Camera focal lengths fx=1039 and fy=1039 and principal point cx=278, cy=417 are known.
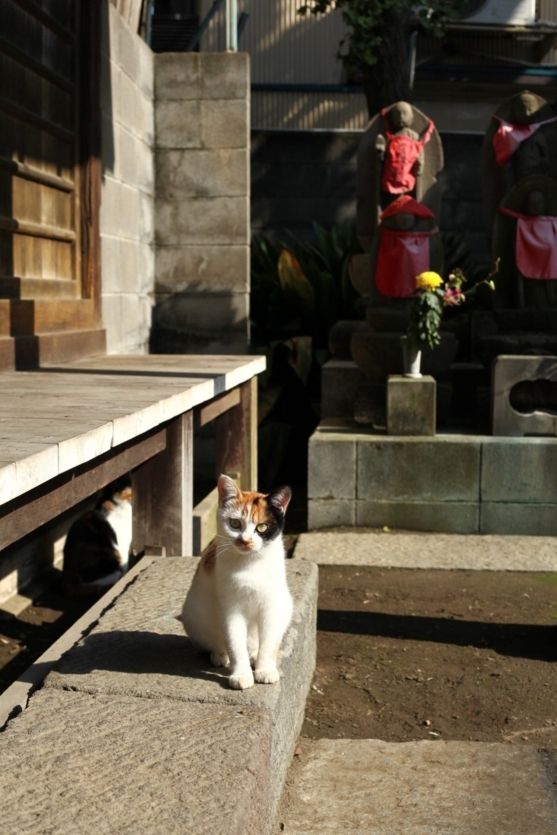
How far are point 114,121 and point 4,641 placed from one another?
3509 mm

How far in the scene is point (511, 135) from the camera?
746 centimetres

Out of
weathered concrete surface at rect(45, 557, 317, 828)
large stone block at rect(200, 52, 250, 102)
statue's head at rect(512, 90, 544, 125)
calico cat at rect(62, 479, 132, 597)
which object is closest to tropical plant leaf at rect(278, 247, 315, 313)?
large stone block at rect(200, 52, 250, 102)

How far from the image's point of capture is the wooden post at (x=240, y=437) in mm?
6715

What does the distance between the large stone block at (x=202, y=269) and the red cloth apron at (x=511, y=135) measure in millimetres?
1976

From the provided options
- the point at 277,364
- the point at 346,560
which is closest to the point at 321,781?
the point at 346,560

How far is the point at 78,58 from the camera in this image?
6.09m

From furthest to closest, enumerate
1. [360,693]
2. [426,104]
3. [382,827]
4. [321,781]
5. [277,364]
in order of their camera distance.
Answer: [426,104], [277,364], [360,693], [321,781], [382,827]

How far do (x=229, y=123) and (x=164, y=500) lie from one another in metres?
3.63

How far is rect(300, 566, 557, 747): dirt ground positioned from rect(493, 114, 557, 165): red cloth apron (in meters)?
3.32

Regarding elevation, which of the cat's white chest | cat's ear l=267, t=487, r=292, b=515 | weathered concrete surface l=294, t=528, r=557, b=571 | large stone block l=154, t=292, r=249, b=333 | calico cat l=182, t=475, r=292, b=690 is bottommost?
weathered concrete surface l=294, t=528, r=557, b=571

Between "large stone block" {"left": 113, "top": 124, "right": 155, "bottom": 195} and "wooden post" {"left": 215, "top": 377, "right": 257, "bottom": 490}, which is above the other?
"large stone block" {"left": 113, "top": 124, "right": 155, "bottom": 195}

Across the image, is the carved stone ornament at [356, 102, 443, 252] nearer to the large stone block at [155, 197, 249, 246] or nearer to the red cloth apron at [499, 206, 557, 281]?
the red cloth apron at [499, 206, 557, 281]

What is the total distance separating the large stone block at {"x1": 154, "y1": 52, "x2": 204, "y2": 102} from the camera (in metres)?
7.54

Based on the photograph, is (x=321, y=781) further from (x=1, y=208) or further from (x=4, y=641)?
(x=1, y=208)
